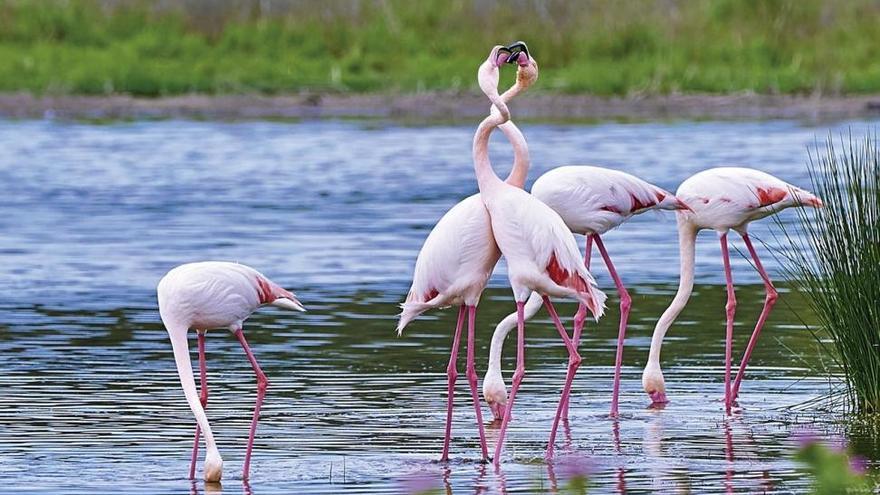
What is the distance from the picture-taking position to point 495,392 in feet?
31.6

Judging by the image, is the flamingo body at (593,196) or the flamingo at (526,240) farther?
the flamingo body at (593,196)

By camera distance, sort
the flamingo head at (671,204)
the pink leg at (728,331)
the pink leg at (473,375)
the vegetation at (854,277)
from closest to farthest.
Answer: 1. the pink leg at (473,375)
2. the vegetation at (854,277)
3. the flamingo head at (671,204)
4. the pink leg at (728,331)

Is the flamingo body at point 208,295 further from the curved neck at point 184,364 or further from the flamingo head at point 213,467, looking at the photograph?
the flamingo head at point 213,467

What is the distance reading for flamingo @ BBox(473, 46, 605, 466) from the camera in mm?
8180

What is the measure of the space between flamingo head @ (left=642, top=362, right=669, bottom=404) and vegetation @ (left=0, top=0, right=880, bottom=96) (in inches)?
771

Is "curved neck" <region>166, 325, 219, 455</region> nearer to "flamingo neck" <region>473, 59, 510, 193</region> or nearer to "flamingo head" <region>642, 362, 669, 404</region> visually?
"flamingo neck" <region>473, 59, 510, 193</region>

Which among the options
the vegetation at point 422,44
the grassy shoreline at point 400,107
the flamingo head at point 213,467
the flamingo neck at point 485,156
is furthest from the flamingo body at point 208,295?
the vegetation at point 422,44

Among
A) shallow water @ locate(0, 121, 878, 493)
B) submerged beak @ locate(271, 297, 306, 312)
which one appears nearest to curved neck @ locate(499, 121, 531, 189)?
submerged beak @ locate(271, 297, 306, 312)

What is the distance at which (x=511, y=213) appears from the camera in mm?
8203

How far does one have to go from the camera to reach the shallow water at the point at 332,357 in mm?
8234

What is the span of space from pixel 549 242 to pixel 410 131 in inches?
762

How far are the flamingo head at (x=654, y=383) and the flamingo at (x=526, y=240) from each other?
142 centimetres

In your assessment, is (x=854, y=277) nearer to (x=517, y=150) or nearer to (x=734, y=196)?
(x=734, y=196)

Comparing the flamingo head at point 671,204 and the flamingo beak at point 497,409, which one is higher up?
the flamingo head at point 671,204
